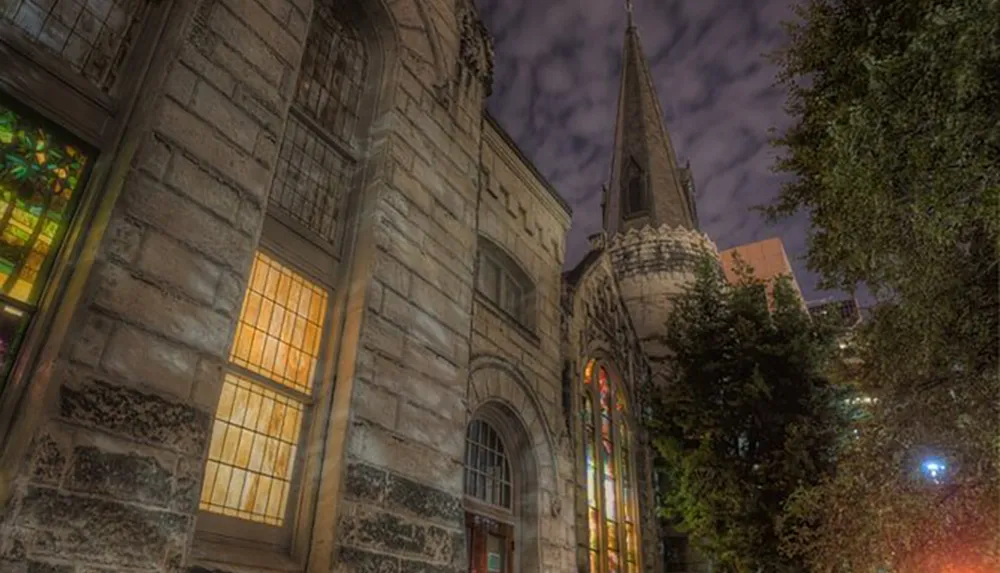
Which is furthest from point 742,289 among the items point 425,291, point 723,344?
point 425,291

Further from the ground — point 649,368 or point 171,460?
point 649,368

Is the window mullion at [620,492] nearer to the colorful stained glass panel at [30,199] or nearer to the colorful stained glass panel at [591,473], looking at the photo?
the colorful stained glass panel at [591,473]

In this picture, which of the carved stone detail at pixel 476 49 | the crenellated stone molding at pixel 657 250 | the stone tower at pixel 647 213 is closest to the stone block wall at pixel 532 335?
the carved stone detail at pixel 476 49

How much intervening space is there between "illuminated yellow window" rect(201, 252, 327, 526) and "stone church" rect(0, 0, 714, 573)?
2cm

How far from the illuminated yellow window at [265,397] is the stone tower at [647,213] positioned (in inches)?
473

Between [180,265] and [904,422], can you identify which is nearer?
[180,265]

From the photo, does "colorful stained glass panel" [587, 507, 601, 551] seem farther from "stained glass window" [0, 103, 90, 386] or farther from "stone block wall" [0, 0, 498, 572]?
"stained glass window" [0, 103, 90, 386]

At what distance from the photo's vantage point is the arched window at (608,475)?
1128 centimetres

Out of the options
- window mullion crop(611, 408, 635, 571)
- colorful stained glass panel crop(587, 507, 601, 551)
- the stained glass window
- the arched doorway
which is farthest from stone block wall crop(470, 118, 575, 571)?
the stained glass window

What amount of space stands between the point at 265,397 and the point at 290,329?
0.65 metres

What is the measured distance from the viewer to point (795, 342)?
13688mm

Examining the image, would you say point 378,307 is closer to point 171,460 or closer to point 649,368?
point 171,460

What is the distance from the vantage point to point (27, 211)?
3.93 metres

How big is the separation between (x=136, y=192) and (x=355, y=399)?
2.30m
